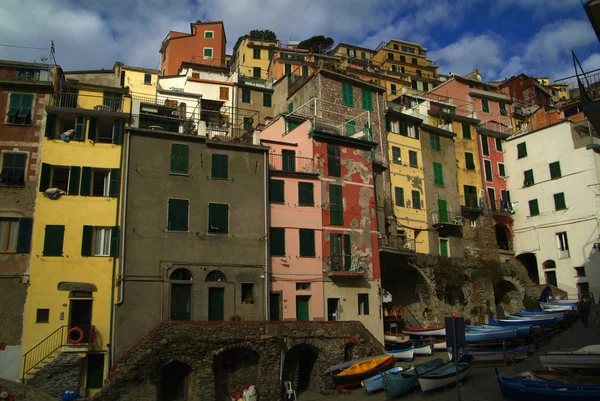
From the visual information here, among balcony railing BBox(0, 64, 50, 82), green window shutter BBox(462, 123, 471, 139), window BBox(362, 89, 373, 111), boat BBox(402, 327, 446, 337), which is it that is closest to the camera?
balcony railing BBox(0, 64, 50, 82)

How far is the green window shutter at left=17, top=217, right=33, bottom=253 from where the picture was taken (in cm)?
2808

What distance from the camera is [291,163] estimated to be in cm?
3731

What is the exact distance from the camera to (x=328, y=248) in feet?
116

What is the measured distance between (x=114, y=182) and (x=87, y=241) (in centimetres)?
348

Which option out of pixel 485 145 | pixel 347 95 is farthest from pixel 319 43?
pixel 347 95

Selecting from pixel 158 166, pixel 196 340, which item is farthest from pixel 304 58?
pixel 196 340

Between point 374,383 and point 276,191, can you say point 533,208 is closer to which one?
point 276,191

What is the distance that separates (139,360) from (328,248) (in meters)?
13.6

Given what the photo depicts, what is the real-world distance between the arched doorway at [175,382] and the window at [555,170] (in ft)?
124

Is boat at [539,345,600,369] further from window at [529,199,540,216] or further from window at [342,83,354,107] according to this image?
window at [529,199,540,216]

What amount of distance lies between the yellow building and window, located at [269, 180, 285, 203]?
9.17 metres

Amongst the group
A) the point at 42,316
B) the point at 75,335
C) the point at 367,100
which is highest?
the point at 367,100

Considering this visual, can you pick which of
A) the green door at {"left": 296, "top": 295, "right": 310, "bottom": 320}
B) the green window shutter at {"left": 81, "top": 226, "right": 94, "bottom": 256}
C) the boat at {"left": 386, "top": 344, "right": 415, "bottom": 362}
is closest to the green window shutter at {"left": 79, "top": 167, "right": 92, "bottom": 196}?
the green window shutter at {"left": 81, "top": 226, "right": 94, "bottom": 256}

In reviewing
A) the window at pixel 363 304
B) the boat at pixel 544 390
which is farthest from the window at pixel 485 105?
the boat at pixel 544 390
